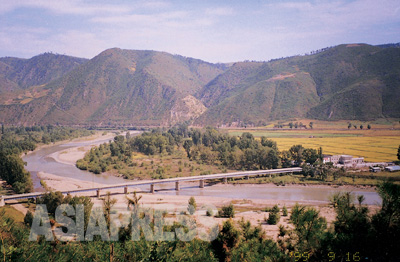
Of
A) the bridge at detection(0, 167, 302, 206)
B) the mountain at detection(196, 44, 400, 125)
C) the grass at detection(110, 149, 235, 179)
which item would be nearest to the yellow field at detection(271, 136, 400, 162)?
the bridge at detection(0, 167, 302, 206)

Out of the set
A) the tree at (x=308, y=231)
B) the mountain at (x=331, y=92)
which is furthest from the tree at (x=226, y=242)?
the mountain at (x=331, y=92)

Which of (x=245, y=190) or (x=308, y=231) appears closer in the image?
(x=308, y=231)

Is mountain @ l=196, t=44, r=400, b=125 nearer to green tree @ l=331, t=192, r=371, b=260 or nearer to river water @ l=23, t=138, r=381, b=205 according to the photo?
river water @ l=23, t=138, r=381, b=205

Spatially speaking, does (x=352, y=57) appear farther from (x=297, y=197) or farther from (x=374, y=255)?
(x=374, y=255)

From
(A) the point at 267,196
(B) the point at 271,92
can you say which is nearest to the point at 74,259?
(A) the point at 267,196

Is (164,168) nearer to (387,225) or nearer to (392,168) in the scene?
(392,168)

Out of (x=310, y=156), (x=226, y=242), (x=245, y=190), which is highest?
(x=226, y=242)

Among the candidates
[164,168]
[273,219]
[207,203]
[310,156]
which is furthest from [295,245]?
[164,168]
